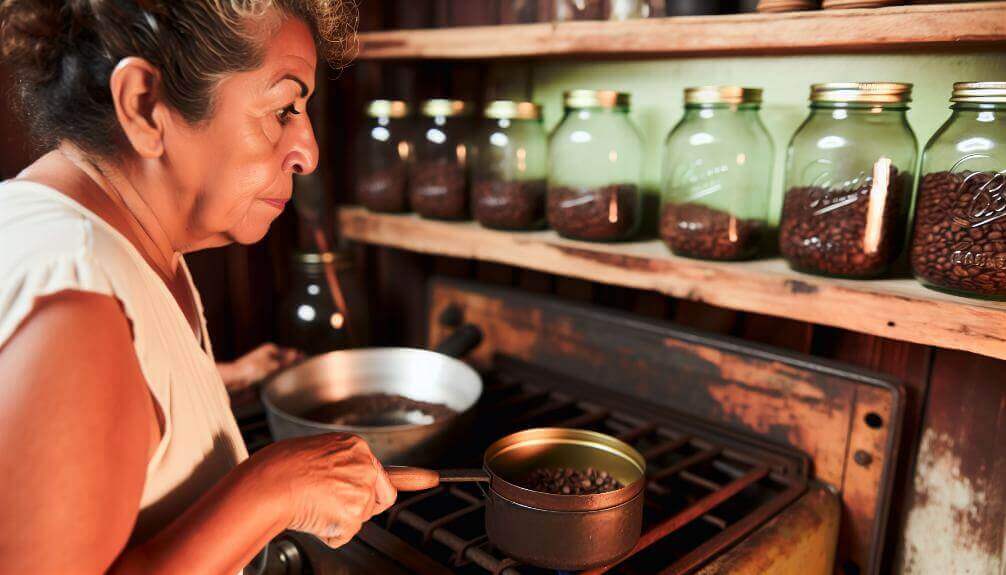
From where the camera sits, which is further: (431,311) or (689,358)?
(431,311)

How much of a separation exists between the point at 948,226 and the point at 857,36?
27 cm

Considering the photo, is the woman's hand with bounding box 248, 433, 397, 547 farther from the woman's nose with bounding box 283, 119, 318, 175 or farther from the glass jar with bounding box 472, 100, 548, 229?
the glass jar with bounding box 472, 100, 548, 229

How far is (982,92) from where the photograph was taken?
2.85 ft

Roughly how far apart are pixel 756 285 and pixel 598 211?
0.30 m

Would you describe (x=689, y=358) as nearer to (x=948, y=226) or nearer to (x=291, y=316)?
(x=948, y=226)

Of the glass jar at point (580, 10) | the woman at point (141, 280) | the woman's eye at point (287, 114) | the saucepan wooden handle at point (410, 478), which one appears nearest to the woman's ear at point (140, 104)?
the woman at point (141, 280)

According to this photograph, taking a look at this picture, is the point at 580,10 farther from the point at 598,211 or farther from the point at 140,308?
the point at 140,308

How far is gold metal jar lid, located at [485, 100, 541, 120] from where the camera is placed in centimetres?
135

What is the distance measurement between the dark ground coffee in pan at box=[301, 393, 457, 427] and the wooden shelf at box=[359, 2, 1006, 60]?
0.65 m

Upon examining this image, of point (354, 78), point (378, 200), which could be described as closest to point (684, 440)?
point (378, 200)

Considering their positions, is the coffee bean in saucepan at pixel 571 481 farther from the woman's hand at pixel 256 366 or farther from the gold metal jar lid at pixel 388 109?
the gold metal jar lid at pixel 388 109

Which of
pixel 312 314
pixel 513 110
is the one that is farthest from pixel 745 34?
pixel 312 314

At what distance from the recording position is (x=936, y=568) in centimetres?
111

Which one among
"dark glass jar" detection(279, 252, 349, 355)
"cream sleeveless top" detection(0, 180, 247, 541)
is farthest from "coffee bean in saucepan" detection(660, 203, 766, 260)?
"dark glass jar" detection(279, 252, 349, 355)
